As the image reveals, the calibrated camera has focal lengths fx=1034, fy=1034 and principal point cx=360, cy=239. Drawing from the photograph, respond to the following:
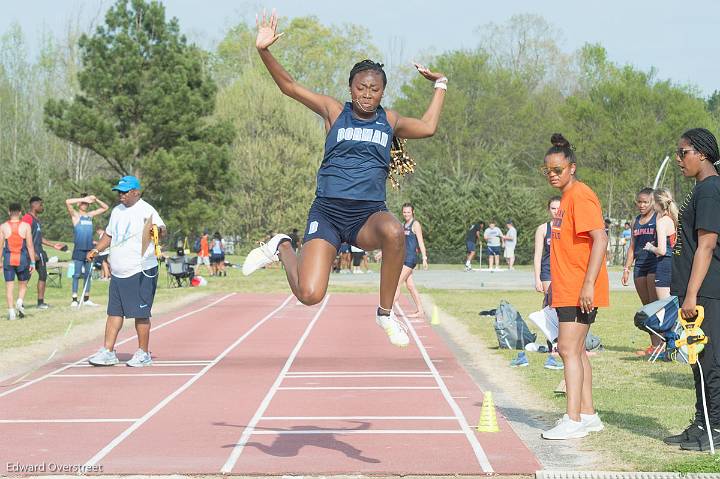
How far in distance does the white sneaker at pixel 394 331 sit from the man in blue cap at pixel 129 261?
5.55 metres

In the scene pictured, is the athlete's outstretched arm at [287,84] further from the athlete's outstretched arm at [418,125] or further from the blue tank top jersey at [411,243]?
the blue tank top jersey at [411,243]

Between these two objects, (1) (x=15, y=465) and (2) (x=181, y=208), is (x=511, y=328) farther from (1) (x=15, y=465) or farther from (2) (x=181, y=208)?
(2) (x=181, y=208)

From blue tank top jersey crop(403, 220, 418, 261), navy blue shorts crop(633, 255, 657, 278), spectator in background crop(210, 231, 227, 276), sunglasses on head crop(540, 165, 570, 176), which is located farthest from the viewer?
spectator in background crop(210, 231, 227, 276)

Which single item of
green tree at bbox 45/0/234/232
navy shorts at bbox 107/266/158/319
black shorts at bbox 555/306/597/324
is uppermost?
green tree at bbox 45/0/234/232

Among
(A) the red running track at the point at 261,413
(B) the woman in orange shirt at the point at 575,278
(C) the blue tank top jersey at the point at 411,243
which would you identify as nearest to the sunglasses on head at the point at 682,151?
→ (B) the woman in orange shirt at the point at 575,278

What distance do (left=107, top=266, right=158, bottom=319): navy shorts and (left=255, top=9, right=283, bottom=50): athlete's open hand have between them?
18.2 feet

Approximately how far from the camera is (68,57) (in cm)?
6919

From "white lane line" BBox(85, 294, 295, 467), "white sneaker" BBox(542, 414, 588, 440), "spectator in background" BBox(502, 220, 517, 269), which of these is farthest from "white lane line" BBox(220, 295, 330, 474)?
"spectator in background" BBox(502, 220, 517, 269)

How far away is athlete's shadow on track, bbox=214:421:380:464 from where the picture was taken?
280 inches

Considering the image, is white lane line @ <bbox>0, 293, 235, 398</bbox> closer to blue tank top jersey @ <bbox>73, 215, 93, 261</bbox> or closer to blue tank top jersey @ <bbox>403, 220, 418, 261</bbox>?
blue tank top jersey @ <bbox>73, 215, 93, 261</bbox>

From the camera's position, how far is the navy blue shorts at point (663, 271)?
1195 cm

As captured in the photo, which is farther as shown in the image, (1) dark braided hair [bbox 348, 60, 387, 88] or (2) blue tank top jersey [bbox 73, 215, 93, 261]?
(2) blue tank top jersey [bbox 73, 215, 93, 261]

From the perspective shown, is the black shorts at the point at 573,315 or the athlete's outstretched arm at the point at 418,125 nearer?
the athlete's outstretched arm at the point at 418,125

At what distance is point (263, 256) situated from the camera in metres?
7.41
